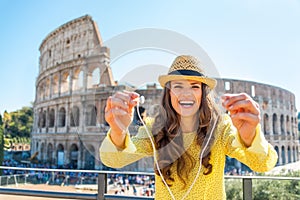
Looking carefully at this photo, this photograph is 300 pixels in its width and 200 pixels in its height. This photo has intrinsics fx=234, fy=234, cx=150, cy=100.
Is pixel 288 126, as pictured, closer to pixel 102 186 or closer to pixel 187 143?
pixel 102 186

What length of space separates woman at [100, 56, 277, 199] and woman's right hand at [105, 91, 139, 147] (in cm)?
2

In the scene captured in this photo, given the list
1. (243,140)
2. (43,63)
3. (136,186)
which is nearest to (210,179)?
(243,140)

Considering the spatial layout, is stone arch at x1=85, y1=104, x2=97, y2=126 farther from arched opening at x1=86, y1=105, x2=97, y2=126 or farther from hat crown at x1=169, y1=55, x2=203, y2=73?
hat crown at x1=169, y1=55, x2=203, y2=73

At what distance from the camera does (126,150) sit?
808mm

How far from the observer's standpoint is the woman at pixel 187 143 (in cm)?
81

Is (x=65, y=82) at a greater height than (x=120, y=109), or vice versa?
(x=65, y=82)

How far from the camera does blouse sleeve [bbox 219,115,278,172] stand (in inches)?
29.1

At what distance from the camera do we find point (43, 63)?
22.8 m

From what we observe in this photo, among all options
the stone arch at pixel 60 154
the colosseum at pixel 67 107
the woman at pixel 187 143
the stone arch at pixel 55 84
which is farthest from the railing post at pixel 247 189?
the stone arch at pixel 55 84

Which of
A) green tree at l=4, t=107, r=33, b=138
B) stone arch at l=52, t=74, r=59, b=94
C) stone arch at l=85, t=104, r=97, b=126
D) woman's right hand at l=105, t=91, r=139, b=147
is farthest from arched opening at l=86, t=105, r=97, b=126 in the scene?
green tree at l=4, t=107, r=33, b=138

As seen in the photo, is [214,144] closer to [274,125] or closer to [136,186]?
[136,186]

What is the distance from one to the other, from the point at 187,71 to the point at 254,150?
0.35m

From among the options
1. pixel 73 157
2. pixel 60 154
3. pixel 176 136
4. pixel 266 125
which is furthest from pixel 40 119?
pixel 176 136

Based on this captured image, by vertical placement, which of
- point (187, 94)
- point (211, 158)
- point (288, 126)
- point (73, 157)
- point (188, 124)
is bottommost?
point (73, 157)
